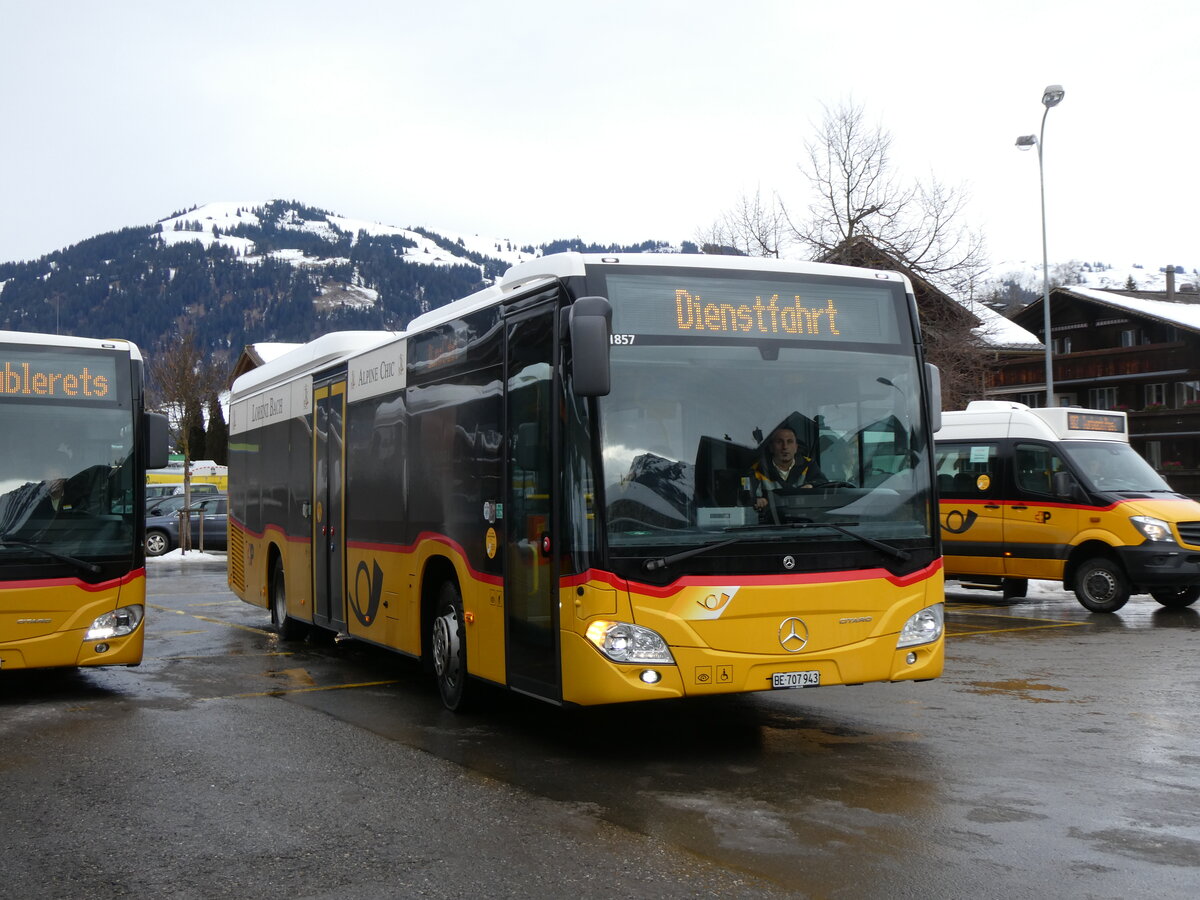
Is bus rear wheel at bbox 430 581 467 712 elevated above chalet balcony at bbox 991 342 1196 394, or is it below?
below

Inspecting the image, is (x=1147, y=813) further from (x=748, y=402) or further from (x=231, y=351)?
(x=231, y=351)

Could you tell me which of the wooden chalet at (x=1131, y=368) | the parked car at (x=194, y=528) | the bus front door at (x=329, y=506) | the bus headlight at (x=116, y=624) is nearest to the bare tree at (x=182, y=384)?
the parked car at (x=194, y=528)

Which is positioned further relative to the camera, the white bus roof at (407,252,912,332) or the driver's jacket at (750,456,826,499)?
the white bus roof at (407,252,912,332)

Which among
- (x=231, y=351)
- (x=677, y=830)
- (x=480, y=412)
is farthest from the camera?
(x=231, y=351)

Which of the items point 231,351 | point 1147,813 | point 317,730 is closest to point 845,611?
point 1147,813

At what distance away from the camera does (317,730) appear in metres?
8.99

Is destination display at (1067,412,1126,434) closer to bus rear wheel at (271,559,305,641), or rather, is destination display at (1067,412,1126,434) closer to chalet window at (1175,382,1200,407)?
bus rear wheel at (271,559,305,641)

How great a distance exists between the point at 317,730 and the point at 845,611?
3.69 meters

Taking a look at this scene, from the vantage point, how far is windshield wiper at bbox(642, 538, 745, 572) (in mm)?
7297

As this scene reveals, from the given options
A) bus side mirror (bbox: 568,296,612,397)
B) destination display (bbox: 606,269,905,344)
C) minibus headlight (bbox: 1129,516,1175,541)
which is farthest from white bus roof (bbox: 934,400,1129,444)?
bus side mirror (bbox: 568,296,612,397)

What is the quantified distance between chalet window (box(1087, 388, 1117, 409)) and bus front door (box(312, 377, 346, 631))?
57892 mm

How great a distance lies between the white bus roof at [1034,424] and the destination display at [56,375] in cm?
1095

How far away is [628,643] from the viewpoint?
7.32 metres

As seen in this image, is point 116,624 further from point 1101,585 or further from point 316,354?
point 1101,585
